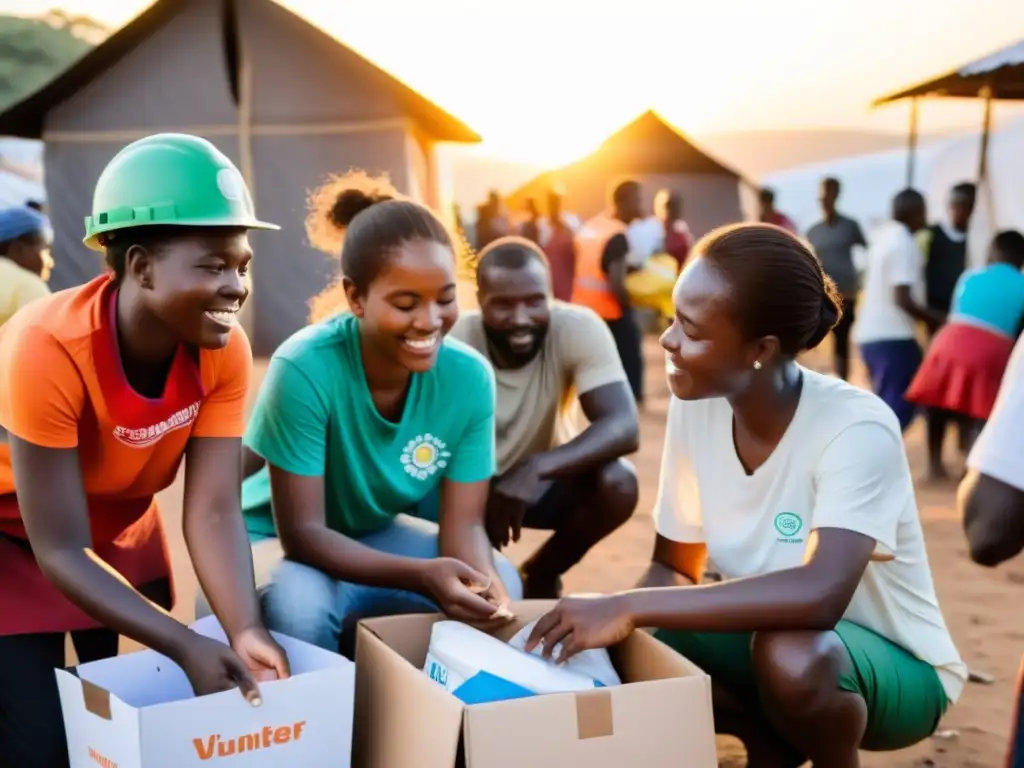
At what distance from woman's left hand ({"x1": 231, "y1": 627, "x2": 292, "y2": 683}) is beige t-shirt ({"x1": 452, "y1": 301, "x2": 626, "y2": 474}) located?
1335mm

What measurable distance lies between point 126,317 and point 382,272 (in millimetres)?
571

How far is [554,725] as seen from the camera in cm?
163

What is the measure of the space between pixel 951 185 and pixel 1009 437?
1041 cm

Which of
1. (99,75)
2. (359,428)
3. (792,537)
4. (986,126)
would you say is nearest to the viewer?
(792,537)

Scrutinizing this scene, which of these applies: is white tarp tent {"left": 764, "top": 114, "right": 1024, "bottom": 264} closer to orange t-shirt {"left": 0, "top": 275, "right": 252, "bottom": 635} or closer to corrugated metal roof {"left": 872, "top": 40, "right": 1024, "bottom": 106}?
corrugated metal roof {"left": 872, "top": 40, "right": 1024, "bottom": 106}

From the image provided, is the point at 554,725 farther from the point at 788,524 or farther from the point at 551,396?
the point at 551,396

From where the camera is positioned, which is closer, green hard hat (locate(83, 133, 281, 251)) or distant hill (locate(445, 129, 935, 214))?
green hard hat (locate(83, 133, 281, 251))

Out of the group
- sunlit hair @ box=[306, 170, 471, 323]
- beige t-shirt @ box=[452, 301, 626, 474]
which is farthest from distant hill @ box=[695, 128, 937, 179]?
sunlit hair @ box=[306, 170, 471, 323]

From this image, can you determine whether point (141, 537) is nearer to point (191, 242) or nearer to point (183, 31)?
point (191, 242)

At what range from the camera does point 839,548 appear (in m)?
1.92

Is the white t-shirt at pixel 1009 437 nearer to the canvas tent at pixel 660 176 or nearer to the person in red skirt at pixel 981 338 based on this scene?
the person in red skirt at pixel 981 338

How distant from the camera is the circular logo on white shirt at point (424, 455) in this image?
2.46 metres

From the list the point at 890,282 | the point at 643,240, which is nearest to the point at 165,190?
the point at 890,282

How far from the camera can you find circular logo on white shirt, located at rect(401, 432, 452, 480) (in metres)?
2.46
